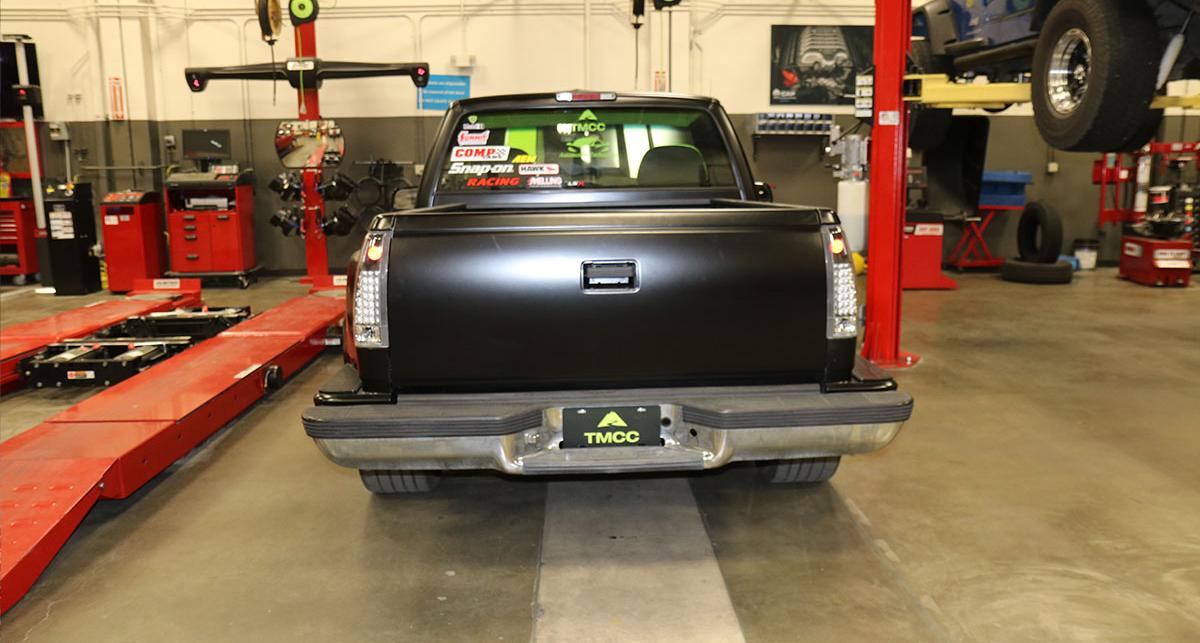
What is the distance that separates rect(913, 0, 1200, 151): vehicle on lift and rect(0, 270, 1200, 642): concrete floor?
5.25 feet

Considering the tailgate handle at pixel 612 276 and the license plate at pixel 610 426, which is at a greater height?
the tailgate handle at pixel 612 276

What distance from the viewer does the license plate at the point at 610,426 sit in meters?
2.81

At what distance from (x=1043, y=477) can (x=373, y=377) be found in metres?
2.91

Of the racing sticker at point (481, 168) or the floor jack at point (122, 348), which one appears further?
the floor jack at point (122, 348)

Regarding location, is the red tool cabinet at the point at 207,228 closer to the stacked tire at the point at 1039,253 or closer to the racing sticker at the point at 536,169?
the racing sticker at the point at 536,169

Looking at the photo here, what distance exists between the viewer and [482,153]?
3926 millimetres

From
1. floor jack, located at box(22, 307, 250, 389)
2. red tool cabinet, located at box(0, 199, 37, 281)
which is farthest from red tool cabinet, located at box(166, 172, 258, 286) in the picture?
floor jack, located at box(22, 307, 250, 389)

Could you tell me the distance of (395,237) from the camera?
2.82 m

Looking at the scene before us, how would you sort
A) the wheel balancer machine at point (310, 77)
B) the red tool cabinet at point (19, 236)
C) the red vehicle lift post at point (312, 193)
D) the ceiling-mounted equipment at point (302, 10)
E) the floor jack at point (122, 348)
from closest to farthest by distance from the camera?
1. the floor jack at point (122, 348)
2. the ceiling-mounted equipment at point (302, 10)
3. the wheel balancer machine at point (310, 77)
4. the red vehicle lift post at point (312, 193)
5. the red tool cabinet at point (19, 236)

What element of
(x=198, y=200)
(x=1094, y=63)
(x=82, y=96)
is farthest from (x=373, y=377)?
(x=82, y=96)

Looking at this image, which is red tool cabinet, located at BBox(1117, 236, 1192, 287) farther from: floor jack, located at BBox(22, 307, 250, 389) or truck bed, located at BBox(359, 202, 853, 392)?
floor jack, located at BBox(22, 307, 250, 389)

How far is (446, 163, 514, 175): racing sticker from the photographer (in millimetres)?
3904

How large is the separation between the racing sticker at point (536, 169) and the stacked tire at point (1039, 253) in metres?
7.81

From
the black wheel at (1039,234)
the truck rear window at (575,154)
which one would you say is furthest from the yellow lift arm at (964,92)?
the black wheel at (1039,234)
